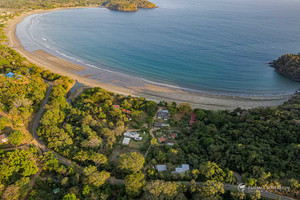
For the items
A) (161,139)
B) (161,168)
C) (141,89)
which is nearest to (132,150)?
(161,139)

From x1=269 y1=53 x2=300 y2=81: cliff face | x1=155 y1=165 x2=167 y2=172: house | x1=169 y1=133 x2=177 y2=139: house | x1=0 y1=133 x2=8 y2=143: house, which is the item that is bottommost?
x1=155 y1=165 x2=167 y2=172: house

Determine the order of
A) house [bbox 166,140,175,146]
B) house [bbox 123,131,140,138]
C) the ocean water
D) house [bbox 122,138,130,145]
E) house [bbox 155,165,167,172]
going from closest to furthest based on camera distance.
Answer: house [bbox 155,165,167,172] → house [bbox 122,138,130,145] → house [bbox 166,140,175,146] → house [bbox 123,131,140,138] → the ocean water

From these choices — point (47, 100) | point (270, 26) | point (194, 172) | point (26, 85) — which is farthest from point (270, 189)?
point (270, 26)

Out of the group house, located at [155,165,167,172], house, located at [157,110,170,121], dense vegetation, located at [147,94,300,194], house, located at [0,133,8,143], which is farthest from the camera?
house, located at [157,110,170,121]

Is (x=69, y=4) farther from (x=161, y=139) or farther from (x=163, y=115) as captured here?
(x=161, y=139)

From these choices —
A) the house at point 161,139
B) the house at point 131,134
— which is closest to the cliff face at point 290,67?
the house at point 161,139

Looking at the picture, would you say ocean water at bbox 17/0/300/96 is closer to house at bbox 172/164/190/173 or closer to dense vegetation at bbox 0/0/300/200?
dense vegetation at bbox 0/0/300/200

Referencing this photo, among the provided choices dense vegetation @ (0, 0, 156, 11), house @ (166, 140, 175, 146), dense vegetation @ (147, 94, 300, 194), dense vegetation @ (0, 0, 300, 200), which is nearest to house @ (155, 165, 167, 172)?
dense vegetation @ (0, 0, 300, 200)
